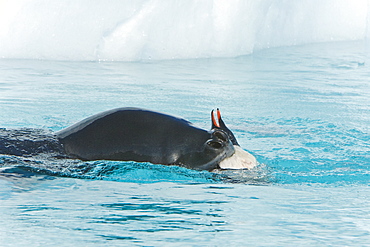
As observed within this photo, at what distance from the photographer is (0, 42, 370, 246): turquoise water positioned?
2562 millimetres

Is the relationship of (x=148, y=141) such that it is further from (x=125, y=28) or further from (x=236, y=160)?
(x=125, y=28)

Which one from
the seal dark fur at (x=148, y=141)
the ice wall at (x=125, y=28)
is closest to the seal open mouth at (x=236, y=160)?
the seal dark fur at (x=148, y=141)

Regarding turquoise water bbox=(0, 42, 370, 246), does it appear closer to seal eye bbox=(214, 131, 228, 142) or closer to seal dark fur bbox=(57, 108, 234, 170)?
seal dark fur bbox=(57, 108, 234, 170)

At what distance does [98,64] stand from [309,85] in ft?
13.1

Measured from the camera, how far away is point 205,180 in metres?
3.50

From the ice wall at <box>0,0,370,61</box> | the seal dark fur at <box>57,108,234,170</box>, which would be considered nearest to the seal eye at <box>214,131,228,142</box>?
the seal dark fur at <box>57,108,234,170</box>

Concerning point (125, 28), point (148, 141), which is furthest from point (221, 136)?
point (125, 28)

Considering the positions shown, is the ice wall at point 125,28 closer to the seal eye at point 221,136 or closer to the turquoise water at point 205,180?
the turquoise water at point 205,180

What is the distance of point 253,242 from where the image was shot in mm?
2453

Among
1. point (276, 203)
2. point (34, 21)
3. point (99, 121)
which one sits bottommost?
point (276, 203)

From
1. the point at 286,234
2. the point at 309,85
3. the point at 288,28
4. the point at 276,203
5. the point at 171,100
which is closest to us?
the point at 286,234

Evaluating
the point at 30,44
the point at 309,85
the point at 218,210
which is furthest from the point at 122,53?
the point at 218,210

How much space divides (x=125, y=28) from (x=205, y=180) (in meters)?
8.68

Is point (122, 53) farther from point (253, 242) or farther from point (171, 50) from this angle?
point (253, 242)
